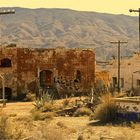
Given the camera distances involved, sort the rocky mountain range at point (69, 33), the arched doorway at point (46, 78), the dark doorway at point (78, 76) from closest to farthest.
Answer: the dark doorway at point (78, 76) → the arched doorway at point (46, 78) → the rocky mountain range at point (69, 33)

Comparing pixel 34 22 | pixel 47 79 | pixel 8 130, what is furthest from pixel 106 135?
pixel 34 22

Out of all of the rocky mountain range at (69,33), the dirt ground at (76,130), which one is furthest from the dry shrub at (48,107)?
the rocky mountain range at (69,33)

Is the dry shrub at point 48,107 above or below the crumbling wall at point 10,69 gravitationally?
below

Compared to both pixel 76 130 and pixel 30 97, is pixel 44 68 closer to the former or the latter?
pixel 30 97

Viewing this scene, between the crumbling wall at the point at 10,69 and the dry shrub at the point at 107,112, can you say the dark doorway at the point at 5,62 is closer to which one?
the crumbling wall at the point at 10,69

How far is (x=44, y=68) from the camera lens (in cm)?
4016

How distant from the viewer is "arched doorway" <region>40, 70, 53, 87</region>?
41906 mm

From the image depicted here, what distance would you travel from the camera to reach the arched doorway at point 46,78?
41.9 meters

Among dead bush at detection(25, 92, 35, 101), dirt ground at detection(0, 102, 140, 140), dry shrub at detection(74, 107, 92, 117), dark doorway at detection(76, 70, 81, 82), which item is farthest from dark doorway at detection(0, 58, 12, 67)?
dirt ground at detection(0, 102, 140, 140)

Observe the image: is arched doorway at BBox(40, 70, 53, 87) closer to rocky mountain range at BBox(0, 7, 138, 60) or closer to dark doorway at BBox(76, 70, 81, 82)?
dark doorway at BBox(76, 70, 81, 82)

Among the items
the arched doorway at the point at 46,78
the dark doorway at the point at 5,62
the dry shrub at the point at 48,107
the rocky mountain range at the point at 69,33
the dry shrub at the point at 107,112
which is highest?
the rocky mountain range at the point at 69,33

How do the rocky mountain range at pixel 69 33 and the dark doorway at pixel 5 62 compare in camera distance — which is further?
the rocky mountain range at pixel 69 33

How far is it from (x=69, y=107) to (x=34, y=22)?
166818 mm

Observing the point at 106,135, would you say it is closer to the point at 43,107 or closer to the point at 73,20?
the point at 43,107
